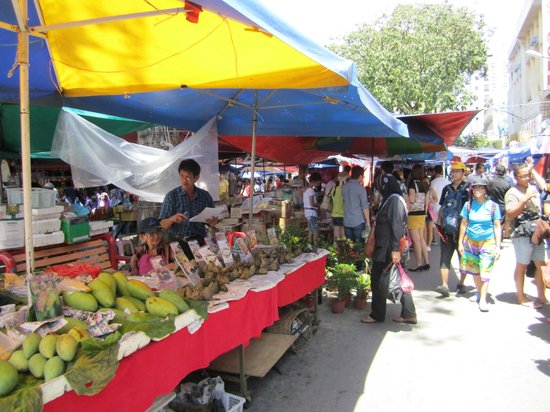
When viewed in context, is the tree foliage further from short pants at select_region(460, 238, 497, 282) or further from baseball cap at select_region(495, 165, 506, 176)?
short pants at select_region(460, 238, 497, 282)

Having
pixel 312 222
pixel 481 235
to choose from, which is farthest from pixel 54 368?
pixel 312 222

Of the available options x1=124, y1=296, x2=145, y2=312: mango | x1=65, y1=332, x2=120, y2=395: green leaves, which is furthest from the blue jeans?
x1=65, y1=332, x2=120, y2=395: green leaves

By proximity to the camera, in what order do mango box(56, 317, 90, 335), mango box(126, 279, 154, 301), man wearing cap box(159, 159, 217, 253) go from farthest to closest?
1. man wearing cap box(159, 159, 217, 253)
2. mango box(126, 279, 154, 301)
3. mango box(56, 317, 90, 335)

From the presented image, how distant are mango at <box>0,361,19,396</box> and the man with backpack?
5.49m

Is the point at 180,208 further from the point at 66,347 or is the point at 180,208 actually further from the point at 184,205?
the point at 66,347

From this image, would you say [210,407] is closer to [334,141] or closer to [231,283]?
[231,283]

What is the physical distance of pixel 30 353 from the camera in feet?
6.07

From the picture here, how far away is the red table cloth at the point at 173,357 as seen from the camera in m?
1.94

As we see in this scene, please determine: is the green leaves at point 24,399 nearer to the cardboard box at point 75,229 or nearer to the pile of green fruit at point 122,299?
the pile of green fruit at point 122,299

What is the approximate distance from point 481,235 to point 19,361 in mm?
5107

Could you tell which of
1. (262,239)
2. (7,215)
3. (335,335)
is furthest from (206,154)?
(335,335)

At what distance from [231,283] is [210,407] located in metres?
0.89

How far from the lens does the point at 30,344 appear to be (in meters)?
1.87

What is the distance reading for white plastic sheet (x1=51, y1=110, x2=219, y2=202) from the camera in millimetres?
5027
